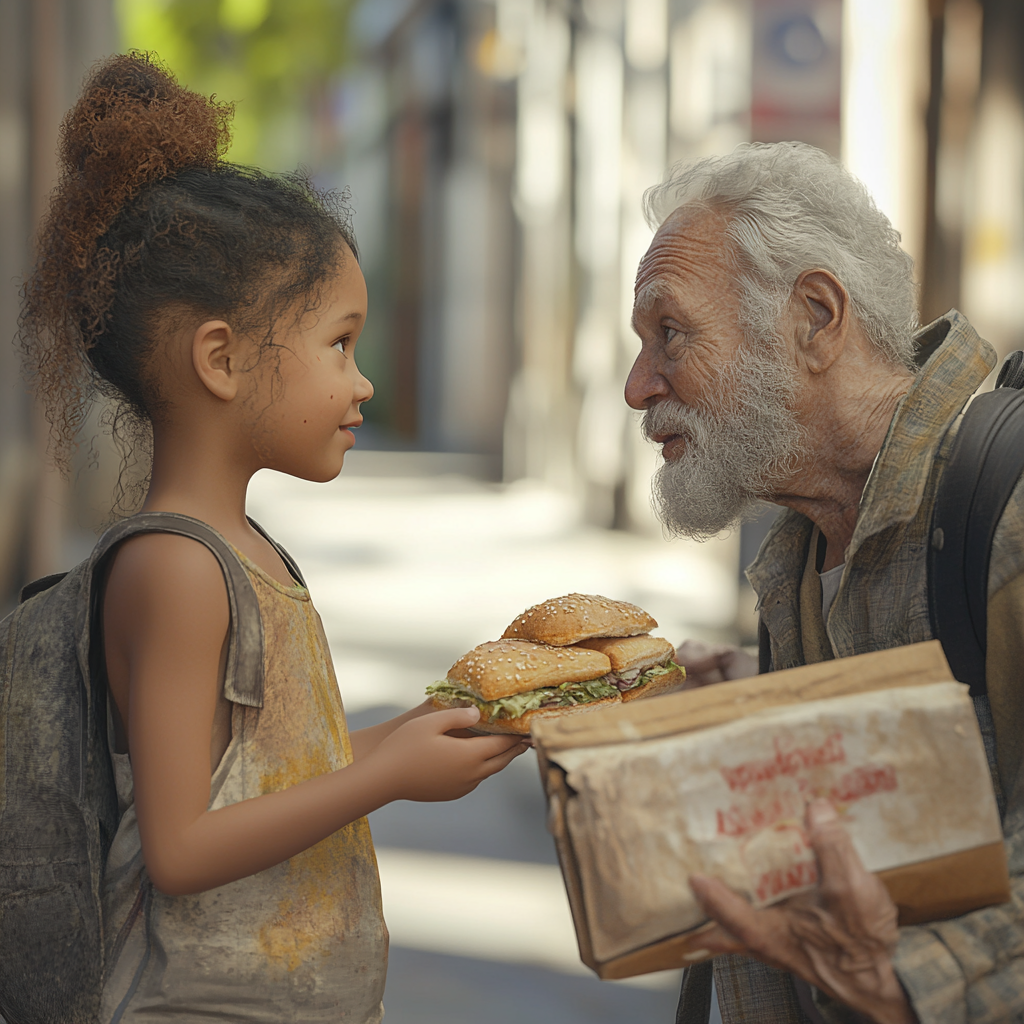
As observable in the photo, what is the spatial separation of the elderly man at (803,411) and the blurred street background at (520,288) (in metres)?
0.78

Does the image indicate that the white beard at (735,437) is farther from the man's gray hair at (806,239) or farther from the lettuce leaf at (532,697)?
the lettuce leaf at (532,697)

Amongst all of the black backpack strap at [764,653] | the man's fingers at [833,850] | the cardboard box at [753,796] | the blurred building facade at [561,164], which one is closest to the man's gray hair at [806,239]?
the black backpack strap at [764,653]

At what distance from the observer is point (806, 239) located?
Answer: 88.4 inches

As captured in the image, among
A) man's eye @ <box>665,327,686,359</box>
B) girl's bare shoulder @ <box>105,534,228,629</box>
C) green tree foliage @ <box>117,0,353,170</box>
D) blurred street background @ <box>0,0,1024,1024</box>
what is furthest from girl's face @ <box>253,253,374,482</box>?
green tree foliage @ <box>117,0,353,170</box>

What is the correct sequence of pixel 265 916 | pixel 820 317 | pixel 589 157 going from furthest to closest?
1. pixel 589 157
2. pixel 820 317
3. pixel 265 916

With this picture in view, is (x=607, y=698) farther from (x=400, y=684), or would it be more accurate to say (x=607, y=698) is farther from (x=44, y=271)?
(x=400, y=684)

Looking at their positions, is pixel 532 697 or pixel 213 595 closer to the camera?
pixel 213 595

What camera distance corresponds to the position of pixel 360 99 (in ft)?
106

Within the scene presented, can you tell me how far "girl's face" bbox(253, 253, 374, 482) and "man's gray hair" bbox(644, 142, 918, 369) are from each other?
→ 2.80 feet

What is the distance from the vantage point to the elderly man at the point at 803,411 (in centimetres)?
201

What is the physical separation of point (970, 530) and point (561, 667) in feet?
2.73

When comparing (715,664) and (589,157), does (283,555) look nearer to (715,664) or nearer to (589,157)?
(715,664)

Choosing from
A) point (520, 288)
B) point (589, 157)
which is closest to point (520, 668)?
point (589, 157)

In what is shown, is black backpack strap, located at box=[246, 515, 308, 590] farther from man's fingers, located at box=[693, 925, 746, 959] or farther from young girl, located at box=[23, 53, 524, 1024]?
man's fingers, located at box=[693, 925, 746, 959]
